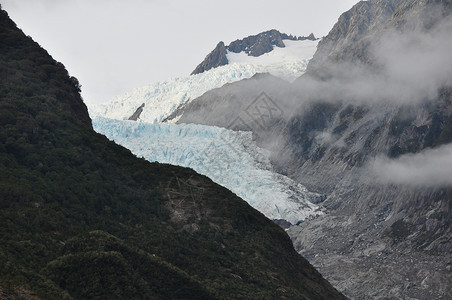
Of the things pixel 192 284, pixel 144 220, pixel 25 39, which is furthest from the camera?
pixel 25 39

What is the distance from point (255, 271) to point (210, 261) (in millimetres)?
5991

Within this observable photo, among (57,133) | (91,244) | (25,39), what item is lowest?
(91,244)

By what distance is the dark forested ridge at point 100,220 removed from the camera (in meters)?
54.5

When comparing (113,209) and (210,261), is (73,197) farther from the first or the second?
(210,261)

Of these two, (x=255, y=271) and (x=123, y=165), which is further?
(x=123, y=165)

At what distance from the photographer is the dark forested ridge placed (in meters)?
54.5

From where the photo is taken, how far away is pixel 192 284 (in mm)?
63156

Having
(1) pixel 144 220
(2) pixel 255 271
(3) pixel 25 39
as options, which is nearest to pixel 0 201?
(1) pixel 144 220

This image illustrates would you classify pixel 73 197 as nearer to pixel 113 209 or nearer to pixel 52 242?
pixel 113 209

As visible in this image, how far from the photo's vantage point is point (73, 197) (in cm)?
7031

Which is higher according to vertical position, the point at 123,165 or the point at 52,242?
the point at 123,165

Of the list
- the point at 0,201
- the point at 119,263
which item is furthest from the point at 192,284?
the point at 0,201

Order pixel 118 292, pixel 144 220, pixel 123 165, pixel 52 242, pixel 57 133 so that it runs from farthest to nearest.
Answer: pixel 123 165, pixel 57 133, pixel 144 220, pixel 52 242, pixel 118 292

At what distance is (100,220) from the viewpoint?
230ft
